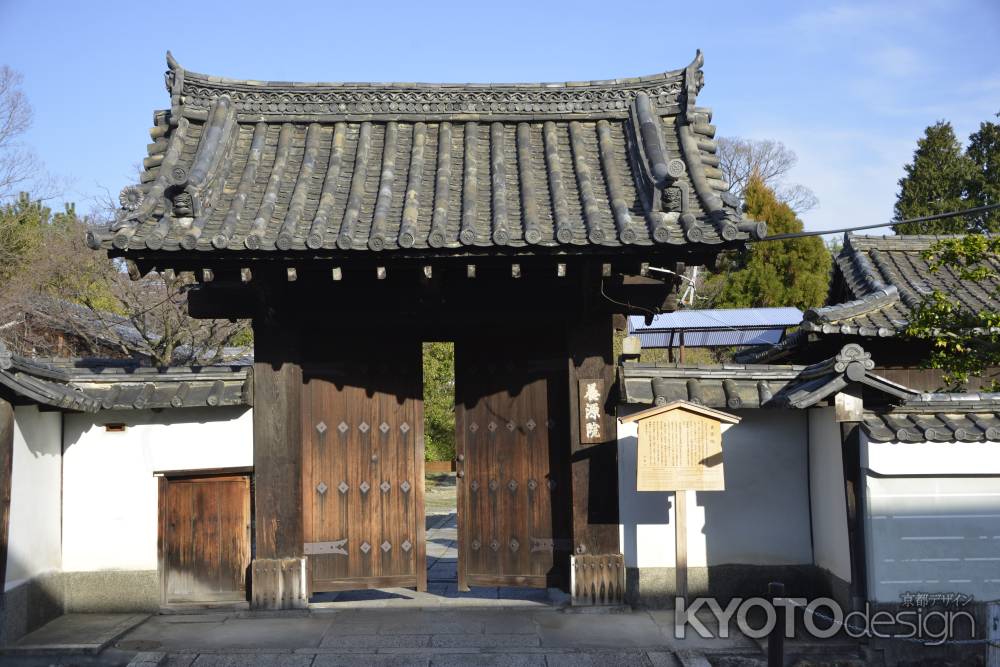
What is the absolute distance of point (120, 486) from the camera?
9438mm

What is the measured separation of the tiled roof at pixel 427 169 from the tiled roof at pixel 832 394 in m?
1.62

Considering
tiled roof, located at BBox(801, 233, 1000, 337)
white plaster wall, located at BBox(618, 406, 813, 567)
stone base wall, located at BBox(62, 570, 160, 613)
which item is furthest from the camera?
tiled roof, located at BBox(801, 233, 1000, 337)

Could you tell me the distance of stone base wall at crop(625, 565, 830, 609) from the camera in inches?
367

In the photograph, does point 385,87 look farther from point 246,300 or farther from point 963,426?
point 963,426

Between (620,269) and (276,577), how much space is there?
4823 millimetres

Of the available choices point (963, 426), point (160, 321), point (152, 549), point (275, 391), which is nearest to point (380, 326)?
point (275, 391)

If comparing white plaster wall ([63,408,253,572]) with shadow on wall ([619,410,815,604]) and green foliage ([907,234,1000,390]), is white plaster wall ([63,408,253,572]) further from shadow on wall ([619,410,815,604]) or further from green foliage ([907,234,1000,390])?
green foliage ([907,234,1000,390])

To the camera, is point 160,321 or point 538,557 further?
point 160,321

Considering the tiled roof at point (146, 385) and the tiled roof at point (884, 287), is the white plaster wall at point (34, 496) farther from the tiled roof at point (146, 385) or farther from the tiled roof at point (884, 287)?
the tiled roof at point (884, 287)

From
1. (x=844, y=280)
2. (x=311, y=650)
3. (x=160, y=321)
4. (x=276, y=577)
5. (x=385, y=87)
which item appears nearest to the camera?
(x=311, y=650)

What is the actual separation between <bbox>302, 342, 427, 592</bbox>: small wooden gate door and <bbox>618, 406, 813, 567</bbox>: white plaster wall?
232 cm

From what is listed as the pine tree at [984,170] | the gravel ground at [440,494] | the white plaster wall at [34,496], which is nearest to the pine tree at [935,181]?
the pine tree at [984,170]

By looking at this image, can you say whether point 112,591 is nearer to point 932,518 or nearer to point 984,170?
point 932,518

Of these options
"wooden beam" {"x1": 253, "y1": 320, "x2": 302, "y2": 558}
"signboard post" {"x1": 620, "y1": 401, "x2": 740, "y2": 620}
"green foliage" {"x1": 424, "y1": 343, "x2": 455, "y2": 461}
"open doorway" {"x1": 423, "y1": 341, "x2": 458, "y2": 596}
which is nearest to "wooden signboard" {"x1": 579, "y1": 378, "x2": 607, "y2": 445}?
"signboard post" {"x1": 620, "y1": 401, "x2": 740, "y2": 620}
